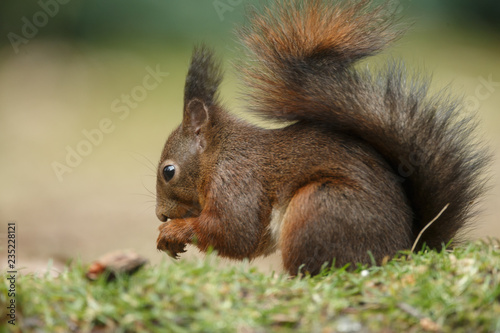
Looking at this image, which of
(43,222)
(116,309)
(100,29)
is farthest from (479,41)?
(116,309)

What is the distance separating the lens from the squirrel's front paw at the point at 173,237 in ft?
9.08

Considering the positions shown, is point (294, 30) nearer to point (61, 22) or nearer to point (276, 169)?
point (276, 169)

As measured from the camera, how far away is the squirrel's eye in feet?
9.85

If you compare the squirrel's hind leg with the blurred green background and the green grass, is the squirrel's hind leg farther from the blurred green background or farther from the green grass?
the blurred green background

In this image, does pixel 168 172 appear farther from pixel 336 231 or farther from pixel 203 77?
pixel 336 231

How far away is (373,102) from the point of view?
8.58ft

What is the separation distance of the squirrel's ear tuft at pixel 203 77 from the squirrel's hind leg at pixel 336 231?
2.97 feet

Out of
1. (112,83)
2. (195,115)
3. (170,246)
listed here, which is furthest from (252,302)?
(112,83)

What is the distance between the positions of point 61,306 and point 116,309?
0.60 feet

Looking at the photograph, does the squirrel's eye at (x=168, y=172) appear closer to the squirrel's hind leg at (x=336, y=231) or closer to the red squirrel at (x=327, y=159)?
the red squirrel at (x=327, y=159)

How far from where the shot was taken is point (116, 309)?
5.46 feet

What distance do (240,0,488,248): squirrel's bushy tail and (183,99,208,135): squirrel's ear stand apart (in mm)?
365

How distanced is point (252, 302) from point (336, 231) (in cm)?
73

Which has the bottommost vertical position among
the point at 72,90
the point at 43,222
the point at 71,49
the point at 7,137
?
the point at 43,222
